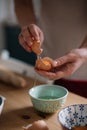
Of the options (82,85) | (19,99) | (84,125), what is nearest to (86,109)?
(84,125)

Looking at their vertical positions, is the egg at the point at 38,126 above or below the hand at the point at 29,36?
below

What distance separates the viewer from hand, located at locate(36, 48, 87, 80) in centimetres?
105

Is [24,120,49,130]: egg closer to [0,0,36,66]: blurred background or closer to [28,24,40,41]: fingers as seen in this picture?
[28,24,40,41]: fingers

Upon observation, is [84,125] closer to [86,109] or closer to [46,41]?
[86,109]

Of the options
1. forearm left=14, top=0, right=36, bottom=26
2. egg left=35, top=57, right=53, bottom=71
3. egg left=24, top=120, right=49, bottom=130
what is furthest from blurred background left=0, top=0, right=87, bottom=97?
egg left=24, top=120, right=49, bottom=130

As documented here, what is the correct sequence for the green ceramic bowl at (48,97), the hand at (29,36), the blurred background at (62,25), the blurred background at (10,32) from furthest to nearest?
1. the blurred background at (10,32)
2. the blurred background at (62,25)
3. the hand at (29,36)
4. the green ceramic bowl at (48,97)

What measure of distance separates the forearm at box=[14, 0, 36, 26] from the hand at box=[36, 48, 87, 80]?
1.56 feet

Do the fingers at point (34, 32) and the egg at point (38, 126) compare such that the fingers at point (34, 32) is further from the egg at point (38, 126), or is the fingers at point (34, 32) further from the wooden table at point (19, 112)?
the egg at point (38, 126)

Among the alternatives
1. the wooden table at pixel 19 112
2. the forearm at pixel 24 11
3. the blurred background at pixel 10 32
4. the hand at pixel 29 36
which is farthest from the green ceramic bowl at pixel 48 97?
the blurred background at pixel 10 32

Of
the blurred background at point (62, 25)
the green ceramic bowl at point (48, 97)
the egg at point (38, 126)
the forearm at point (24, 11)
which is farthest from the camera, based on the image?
the forearm at point (24, 11)

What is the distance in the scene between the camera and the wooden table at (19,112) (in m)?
0.98

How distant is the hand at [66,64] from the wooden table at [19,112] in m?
0.12

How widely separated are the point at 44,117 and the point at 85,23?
1.69 ft

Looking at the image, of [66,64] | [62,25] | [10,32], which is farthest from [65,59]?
[10,32]
